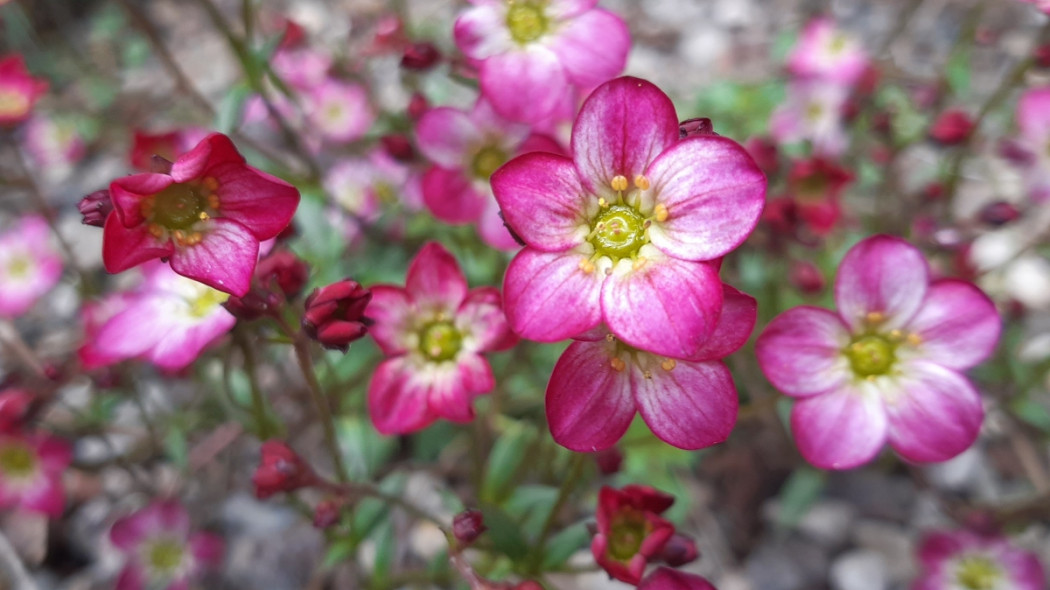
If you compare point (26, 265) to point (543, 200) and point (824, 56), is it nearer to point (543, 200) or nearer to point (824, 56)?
point (543, 200)

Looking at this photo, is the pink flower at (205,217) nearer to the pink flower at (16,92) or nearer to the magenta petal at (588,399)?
the magenta petal at (588,399)

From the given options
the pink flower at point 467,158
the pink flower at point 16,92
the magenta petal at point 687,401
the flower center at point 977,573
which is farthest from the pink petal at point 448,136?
Result: the flower center at point 977,573

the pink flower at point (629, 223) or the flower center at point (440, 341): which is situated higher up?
the pink flower at point (629, 223)

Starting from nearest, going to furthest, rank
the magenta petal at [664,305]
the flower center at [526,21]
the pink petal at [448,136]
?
1. the magenta petal at [664,305]
2. the flower center at [526,21]
3. the pink petal at [448,136]

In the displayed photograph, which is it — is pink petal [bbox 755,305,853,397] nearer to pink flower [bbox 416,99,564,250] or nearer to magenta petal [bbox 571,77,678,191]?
magenta petal [bbox 571,77,678,191]

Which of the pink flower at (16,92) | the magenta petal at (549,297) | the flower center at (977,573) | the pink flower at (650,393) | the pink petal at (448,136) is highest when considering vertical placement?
the pink flower at (16,92)

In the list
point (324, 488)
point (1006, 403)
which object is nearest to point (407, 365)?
point (324, 488)

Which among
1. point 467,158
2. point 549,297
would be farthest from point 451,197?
point 549,297
